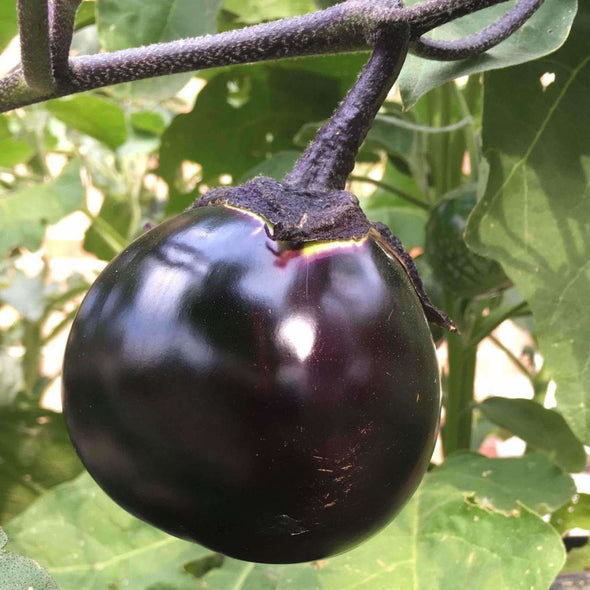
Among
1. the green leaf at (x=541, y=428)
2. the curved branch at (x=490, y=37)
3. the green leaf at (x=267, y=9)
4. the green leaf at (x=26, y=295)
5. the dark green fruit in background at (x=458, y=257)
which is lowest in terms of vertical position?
the green leaf at (x=26, y=295)

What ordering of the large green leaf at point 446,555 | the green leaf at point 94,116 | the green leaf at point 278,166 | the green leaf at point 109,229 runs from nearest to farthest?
1. the large green leaf at point 446,555
2. the green leaf at point 278,166
3. the green leaf at point 94,116
4. the green leaf at point 109,229

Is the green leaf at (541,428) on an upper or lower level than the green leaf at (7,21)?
lower

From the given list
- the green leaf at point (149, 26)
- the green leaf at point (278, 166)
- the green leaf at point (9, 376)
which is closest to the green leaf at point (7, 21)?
the green leaf at point (149, 26)

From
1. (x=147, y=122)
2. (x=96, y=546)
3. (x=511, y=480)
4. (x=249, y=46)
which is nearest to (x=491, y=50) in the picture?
(x=249, y=46)

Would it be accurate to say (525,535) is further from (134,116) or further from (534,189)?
(134,116)

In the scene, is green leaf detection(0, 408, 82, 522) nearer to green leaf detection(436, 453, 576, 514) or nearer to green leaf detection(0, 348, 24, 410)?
green leaf detection(0, 348, 24, 410)

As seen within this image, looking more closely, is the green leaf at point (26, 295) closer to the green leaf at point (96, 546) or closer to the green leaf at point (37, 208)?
the green leaf at point (37, 208)
